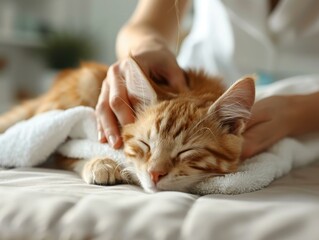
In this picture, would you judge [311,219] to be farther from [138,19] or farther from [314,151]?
[138,19]

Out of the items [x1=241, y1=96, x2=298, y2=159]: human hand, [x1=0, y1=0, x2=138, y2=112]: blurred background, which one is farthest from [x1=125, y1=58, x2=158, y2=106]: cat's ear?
[x1=0, y1=0, x2=138, y2=112]: blurred background

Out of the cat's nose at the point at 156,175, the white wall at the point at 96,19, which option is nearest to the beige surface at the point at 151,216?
the cat's nose at the point at 156,175

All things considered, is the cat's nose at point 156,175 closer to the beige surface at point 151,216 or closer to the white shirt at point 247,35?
the beige surface at point 151,216

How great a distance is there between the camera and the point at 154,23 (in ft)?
4.70

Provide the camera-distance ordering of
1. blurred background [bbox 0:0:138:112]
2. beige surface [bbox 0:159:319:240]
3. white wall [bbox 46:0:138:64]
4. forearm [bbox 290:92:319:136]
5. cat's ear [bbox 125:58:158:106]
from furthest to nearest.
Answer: white wall [bbox 46:0:138:64] < blurred background [bbox 0:0:138:112] < forearm [bbox 290:92:319:136] < cat's ear [bbox 125:58:158:106] < beige surface [bbox 0:159:319:240]

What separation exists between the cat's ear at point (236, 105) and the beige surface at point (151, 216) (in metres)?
0.21

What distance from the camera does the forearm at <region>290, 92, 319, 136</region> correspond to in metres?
1.09

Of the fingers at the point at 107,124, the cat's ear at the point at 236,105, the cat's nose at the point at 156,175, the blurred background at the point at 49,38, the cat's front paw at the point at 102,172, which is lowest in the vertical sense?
the blurred background at the point at 49,38

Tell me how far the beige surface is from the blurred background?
8.53 feet

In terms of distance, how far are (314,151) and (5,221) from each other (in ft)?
2.40

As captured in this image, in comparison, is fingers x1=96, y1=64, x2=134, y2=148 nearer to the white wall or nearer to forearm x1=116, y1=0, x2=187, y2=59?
forearm x1=116, y1=0, x2=187, y2=59

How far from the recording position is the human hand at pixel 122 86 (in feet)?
3.19

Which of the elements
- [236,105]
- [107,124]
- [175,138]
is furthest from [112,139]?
[236,105]

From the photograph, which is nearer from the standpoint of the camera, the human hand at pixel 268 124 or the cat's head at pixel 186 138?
the cat's head at pixel 186 138
